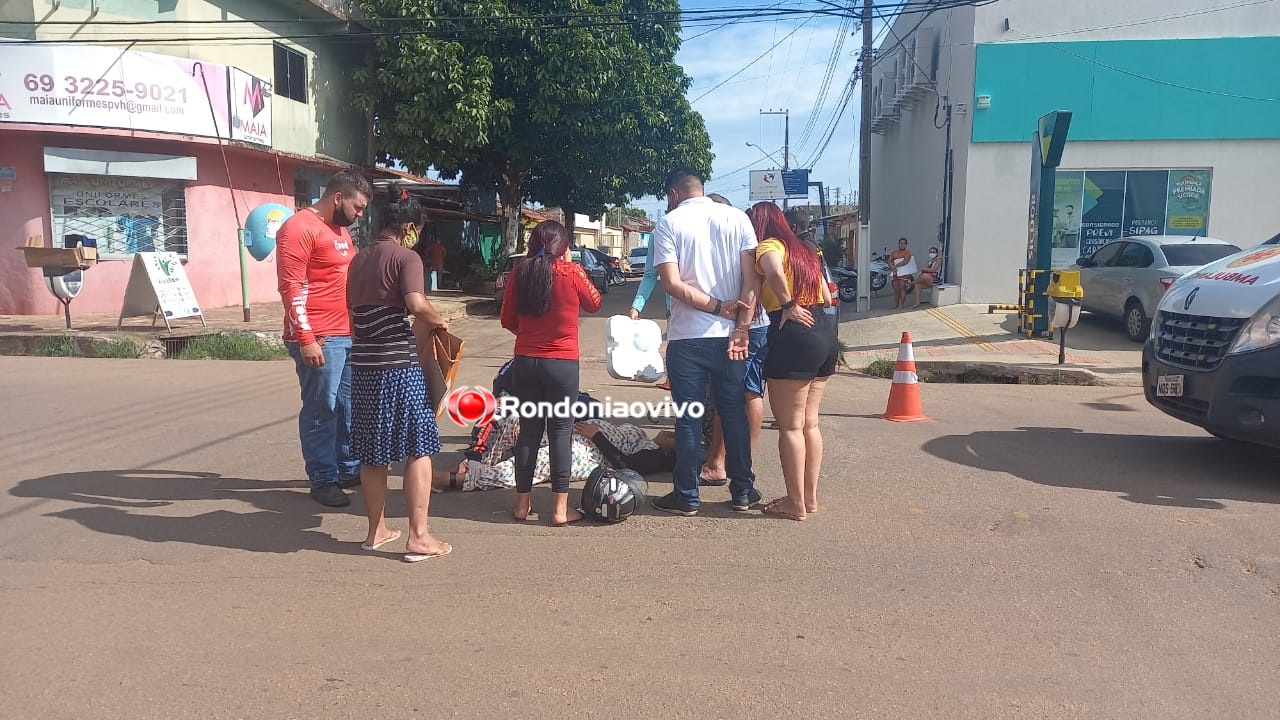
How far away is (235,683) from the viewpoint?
3.05 meters

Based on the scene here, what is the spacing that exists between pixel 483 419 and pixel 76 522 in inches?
89.3

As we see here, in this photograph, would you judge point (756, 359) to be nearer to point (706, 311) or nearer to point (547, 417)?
point (706, 311)

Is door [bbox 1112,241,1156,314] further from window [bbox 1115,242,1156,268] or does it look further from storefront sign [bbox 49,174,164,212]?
storefront sign [bbox 49,174,164,212]

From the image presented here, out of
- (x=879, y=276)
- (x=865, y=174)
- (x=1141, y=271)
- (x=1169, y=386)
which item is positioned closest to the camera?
(x=1169, y=386)

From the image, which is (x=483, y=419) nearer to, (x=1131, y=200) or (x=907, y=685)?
(x=907, y=685)

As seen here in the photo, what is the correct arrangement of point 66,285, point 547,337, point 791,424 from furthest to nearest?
point 66,285 → point 791,424 → point 547,337

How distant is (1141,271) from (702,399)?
10377 mm

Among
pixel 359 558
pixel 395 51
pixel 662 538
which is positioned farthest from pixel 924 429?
pixel 395 51

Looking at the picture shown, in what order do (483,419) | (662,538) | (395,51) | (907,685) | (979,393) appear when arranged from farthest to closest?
(395,51), (979,393), (483,419), (662,538), (907,685)

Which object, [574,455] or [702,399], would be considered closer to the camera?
[702,399]

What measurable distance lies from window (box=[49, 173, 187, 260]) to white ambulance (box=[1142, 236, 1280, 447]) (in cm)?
1467

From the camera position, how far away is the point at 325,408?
500cm

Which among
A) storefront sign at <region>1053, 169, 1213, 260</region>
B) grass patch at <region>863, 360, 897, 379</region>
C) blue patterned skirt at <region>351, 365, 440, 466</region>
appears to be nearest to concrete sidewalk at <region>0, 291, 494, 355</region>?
grass patch at <region>863, 360, 897, 379</region>

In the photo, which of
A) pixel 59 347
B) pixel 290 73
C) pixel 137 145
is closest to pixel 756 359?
pixel 59 347
